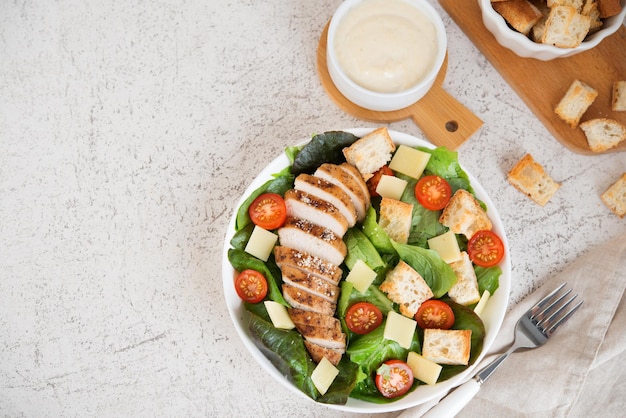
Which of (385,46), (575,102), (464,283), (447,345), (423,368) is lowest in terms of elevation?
(423,368)

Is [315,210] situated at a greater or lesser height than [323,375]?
greater

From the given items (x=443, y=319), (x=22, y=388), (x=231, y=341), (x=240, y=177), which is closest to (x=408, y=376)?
(x=443, y=319)

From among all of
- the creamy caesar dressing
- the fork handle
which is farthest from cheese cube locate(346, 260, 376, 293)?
the creamy caesar dressing

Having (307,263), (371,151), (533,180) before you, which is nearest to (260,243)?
(307,263)

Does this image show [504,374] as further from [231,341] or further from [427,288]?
[231,341]

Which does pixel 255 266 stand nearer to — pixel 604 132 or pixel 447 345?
pixel 447 345

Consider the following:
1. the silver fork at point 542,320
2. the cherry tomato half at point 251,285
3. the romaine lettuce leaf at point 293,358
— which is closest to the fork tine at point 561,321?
the silver fork at point 542,320
